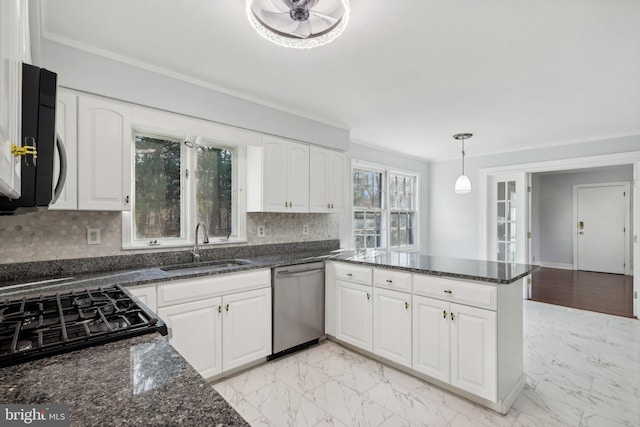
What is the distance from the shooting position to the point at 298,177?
3.42 m

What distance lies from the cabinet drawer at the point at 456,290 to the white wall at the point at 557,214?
6.53 m

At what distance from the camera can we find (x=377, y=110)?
11.2ft

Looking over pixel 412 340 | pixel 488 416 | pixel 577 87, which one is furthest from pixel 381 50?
pixel 488 416

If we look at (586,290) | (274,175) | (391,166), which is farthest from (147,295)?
(586,290)

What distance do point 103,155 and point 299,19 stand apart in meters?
1.62

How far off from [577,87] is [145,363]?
3.60 m

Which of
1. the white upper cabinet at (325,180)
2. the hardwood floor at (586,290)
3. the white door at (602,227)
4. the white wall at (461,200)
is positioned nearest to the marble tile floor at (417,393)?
the white upper cabinet at (325,180)

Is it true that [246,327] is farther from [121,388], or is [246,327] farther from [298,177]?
[121,388]

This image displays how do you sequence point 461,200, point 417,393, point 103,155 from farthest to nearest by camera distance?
point 461,200
point 417,393
point 103,155

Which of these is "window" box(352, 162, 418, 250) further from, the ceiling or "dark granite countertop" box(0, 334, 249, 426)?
"dark granite countertop" box(0, 334, 249, 426)

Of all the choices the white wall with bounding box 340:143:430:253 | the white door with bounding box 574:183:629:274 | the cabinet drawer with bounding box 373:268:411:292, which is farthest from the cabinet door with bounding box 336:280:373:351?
the white door with bounding box 574:183:629:274

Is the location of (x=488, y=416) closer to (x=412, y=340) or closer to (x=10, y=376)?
(x=412, y=340)

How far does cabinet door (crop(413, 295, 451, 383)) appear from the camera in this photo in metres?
2.30

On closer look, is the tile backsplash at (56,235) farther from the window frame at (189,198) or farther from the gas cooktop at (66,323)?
the gas cooktop at (66,323)
